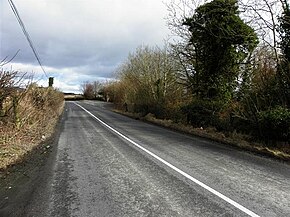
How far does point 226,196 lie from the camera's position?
5781 mm

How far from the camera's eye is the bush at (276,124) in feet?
37.9

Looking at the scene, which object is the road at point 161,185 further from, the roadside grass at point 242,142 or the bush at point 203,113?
the bush at point 203,113

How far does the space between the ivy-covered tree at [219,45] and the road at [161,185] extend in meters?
9.48

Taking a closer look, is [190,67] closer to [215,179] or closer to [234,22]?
[234,22]

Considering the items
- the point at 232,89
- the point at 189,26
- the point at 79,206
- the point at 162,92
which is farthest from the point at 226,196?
the point at 162,92

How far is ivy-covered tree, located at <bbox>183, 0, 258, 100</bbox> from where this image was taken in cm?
1858

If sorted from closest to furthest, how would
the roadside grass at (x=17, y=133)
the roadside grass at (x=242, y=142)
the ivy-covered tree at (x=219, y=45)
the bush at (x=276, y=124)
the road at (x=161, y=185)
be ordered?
the road at (x=161, y=185), the roadside grass at (x=17, y=133), the roadside grass at (x=242, y=142), the bush at (x=276, y=124), the ivy-covered tree at (x=219, y=45)

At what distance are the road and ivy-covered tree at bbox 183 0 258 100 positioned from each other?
9.48m

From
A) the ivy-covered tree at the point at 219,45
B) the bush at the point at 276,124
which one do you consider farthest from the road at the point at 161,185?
the ivy-covered tree at the point at 219,45

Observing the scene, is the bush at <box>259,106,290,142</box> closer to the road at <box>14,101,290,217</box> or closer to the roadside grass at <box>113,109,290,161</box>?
the roadside grass at <box>113,109,290,161</box>

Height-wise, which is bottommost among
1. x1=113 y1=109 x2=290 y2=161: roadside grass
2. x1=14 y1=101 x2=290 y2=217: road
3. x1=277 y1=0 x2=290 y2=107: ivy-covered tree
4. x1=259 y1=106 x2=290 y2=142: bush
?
x1=14 y1=101 x2=290 y2=217: road

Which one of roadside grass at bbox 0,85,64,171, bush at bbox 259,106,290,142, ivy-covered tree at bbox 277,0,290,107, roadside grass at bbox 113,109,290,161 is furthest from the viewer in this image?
ivy-covered tree at bbox 277,0,290,107

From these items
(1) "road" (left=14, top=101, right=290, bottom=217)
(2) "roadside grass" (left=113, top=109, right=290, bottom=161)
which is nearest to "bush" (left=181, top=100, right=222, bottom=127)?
(2) "roadside grass" (left=113, top=109, right=290, bottom=161)

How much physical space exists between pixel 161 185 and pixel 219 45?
14974 millimetres
